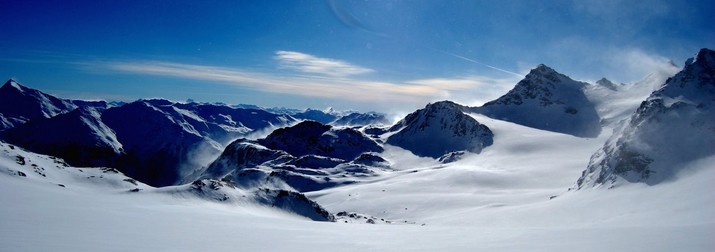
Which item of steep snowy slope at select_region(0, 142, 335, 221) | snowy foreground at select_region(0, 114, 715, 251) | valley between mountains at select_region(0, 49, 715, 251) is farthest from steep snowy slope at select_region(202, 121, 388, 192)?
steep snowy slope at select_region(0, 142, 335, 221)

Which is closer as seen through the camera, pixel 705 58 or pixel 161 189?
pixel 161 189

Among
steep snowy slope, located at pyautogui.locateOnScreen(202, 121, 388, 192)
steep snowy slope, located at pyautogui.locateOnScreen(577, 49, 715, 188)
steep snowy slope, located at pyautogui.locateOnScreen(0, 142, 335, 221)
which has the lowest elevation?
steep snowy slope, located at pyautogui.locateOnScreen(202, 121, 388, 192)

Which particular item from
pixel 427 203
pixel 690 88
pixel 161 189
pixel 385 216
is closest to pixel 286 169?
pixel 385 216

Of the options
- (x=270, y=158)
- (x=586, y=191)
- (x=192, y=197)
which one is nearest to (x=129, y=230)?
(x=192, y=197)

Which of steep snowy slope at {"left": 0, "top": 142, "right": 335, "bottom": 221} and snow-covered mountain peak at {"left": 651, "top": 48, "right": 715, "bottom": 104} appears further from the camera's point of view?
snow-covered mountain peak at {"left": 651, "top": 48, "right": 715, "bottom": 104}

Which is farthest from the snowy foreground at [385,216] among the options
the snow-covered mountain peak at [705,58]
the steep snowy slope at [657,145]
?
the snow-covered mountain peak at [705,58]

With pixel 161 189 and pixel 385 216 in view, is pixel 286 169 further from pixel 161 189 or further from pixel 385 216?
pixel 161 189

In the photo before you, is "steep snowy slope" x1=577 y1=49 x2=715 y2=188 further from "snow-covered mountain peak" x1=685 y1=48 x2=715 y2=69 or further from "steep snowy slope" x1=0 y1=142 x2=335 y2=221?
"snow-covered mountain peak" x1=685 y1=48 x2=715 y2=69
